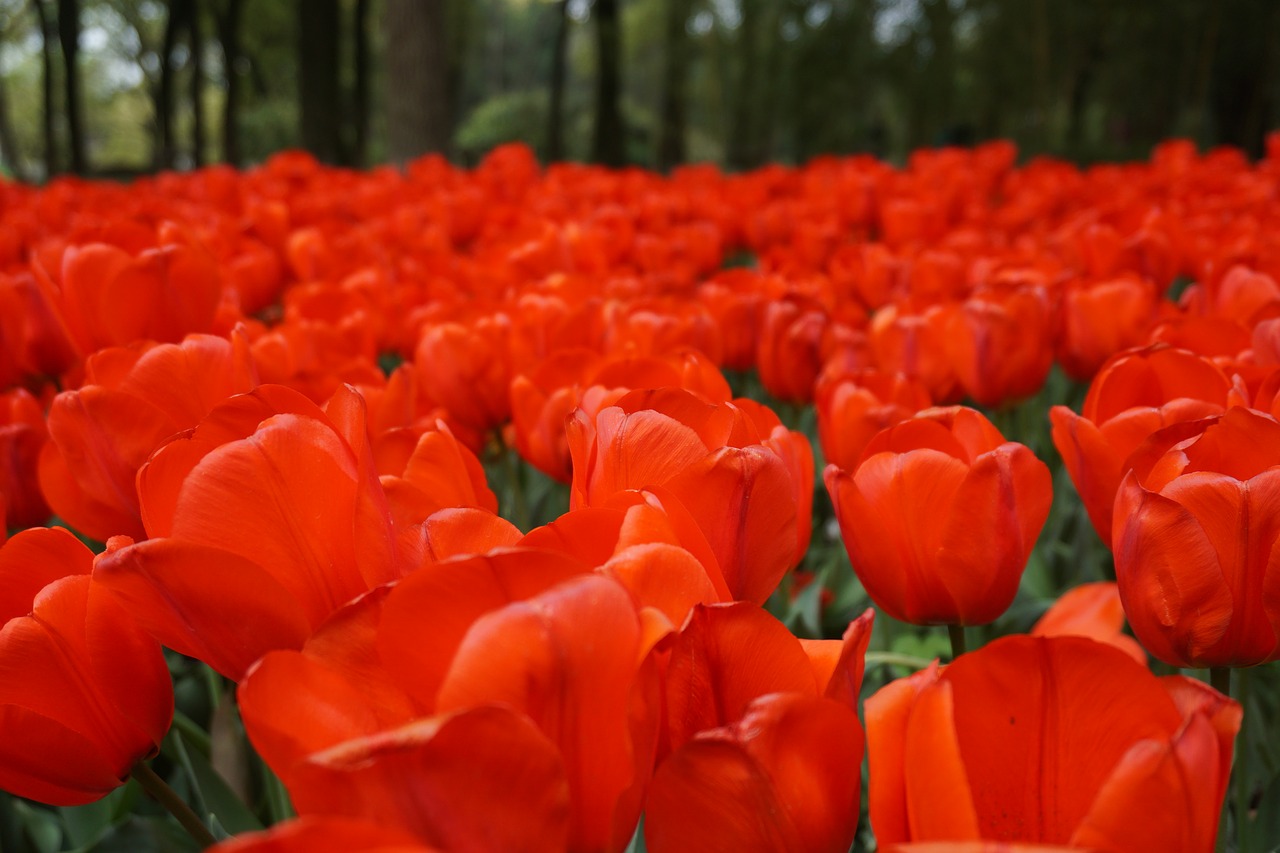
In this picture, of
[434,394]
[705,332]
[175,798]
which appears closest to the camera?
[175,798]

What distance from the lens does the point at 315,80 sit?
40.1ft

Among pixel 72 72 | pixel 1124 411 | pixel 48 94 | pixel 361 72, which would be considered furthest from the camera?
pixel 48 94

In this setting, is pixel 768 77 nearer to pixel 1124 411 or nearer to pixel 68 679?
pixel 1124 411

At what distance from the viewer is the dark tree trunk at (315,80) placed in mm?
12102

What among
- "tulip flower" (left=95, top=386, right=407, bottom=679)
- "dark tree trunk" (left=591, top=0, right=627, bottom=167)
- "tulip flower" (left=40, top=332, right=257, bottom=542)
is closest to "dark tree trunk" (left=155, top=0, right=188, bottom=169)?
"dark tree trunk" (left=591, top=0, right=627, bottom=167)

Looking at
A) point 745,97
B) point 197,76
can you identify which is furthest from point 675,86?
point 197,76

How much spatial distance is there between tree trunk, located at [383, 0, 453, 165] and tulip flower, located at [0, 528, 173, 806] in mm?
8039

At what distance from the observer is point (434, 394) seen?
5.54 ft

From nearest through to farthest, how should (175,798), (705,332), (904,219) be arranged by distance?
(175,798)
(705,332)
(904,219)

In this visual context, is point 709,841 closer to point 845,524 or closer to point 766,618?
point 766,618

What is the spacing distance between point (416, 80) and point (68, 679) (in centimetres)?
832

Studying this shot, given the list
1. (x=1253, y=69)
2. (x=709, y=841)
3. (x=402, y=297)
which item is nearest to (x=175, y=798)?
(x=709, y=841)

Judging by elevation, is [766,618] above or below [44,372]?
above

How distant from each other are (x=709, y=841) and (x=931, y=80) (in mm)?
17060
